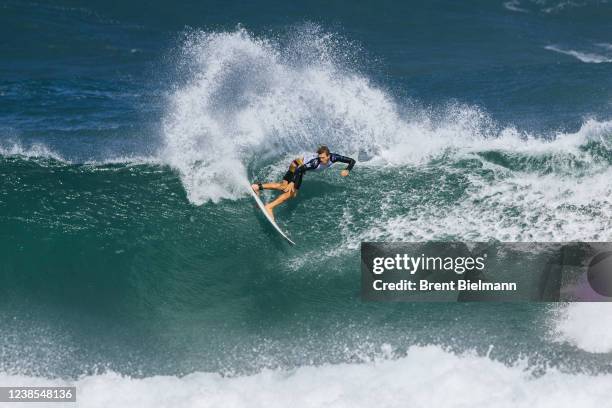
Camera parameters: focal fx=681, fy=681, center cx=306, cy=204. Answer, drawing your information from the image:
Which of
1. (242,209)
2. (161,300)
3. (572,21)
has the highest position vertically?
(572,21)

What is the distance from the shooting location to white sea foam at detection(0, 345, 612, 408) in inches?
442

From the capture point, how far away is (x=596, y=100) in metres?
22.1

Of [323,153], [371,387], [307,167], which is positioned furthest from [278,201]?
[371,387]

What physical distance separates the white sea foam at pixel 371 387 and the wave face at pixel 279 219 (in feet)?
0.12

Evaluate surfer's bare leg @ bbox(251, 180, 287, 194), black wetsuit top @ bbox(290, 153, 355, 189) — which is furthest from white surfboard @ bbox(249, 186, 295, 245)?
black wetsuit top @ bbox(290, 153, 355, 189)

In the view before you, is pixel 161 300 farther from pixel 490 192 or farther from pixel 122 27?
pixel 122 27

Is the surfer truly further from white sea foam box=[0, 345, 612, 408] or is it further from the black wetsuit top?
white sea foam box=[0, 345, 612, 408]

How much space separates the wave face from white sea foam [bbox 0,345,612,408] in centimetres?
4

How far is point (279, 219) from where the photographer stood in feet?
48.6

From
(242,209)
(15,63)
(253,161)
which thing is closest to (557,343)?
(242,209)

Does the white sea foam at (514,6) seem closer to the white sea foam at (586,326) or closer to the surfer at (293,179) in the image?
the surfer at (293,179)

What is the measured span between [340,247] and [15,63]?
1723 cm

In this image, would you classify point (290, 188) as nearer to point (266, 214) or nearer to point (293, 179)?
point (293, 179)

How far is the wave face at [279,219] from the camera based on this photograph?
11.9 metres
